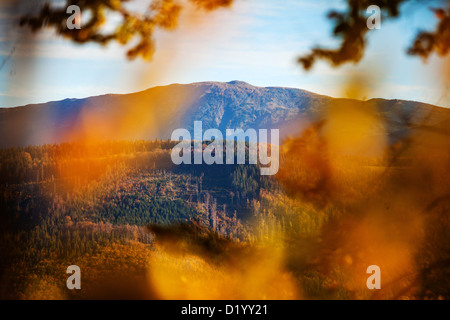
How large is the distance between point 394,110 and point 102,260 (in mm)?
4055

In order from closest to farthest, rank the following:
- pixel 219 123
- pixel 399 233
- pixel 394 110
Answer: pixel 399 233 → pixel 394 110 → pixel 219 123

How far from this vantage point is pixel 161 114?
538 cm

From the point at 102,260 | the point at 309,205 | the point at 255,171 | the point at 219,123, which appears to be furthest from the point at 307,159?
the point at 102,260

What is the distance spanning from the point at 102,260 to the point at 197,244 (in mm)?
1098

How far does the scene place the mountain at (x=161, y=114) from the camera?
4410mm

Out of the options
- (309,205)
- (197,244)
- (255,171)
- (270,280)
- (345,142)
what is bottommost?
(270,280)

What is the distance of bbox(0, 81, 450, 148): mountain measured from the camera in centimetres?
441

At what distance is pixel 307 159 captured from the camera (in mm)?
3908
